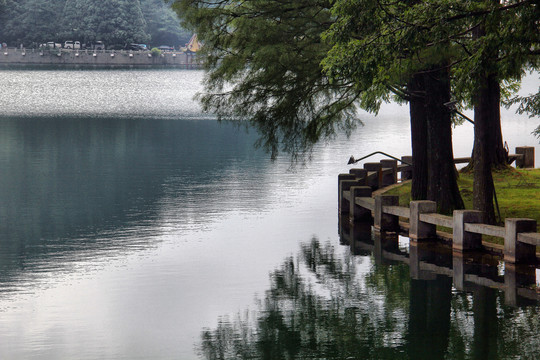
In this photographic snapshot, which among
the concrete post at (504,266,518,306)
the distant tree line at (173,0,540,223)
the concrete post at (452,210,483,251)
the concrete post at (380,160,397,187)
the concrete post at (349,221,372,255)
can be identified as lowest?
the concrete post at (504,266,518,306)

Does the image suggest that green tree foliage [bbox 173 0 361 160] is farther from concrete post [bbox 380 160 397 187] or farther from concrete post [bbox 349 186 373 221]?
concrete post [bbox 380 160 397 187]

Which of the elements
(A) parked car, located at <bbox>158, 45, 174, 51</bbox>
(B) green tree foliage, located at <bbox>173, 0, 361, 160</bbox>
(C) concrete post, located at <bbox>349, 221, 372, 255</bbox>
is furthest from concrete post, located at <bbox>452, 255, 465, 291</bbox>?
(A) parked car, located at <bbox>158, 45, 174, 51</bbox>

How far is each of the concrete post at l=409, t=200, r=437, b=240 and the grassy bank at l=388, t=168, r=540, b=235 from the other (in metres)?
2.24

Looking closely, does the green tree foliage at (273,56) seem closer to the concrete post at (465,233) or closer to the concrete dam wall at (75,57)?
the concrete post at (465,233)

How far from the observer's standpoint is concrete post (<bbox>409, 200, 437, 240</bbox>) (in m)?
19.5

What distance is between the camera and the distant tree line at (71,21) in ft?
479

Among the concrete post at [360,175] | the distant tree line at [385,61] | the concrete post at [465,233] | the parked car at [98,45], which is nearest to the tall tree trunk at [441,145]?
the distant tree line at [385,61]

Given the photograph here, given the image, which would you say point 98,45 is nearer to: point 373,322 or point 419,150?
point 419,150

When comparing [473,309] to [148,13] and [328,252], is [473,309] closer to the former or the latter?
[328,252]

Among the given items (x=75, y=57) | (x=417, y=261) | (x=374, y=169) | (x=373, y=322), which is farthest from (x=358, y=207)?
(x=75, y=57)

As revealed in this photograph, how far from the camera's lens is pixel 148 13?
561ft

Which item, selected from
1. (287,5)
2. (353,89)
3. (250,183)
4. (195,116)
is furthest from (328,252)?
(195,116)

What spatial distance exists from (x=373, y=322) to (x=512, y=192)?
479 inches

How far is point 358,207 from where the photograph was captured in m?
23.2
